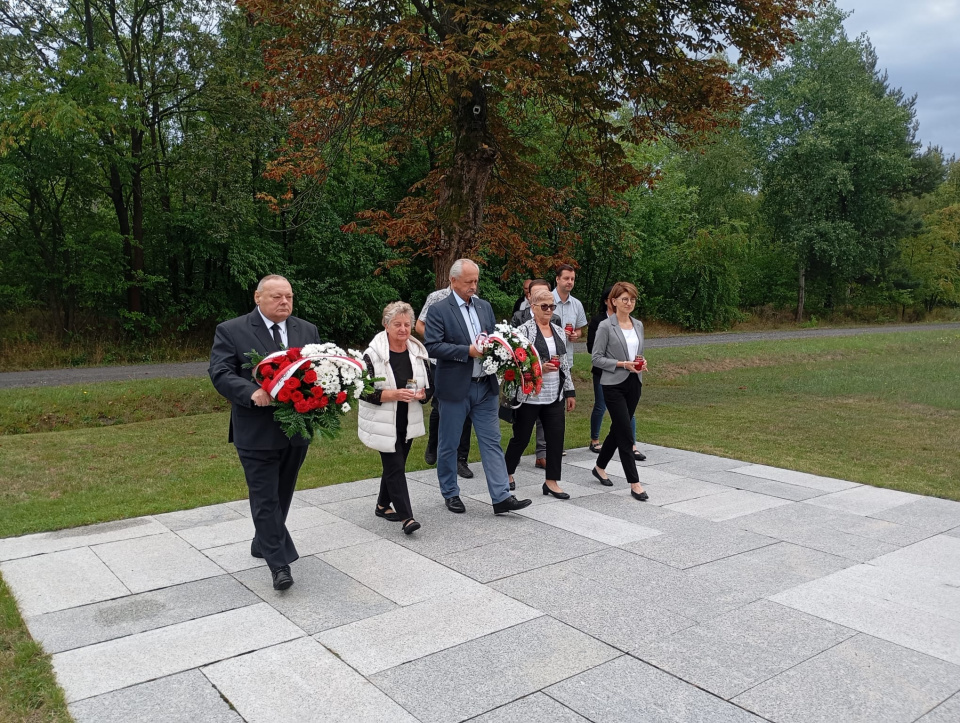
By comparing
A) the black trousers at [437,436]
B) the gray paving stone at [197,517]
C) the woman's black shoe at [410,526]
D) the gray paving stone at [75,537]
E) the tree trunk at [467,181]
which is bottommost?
the gray paving stone at [197,517]

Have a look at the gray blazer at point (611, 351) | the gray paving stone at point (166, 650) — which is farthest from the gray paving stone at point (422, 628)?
the gray blazer at point (611, 351)

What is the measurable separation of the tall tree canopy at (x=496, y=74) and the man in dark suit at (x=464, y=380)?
5.24m

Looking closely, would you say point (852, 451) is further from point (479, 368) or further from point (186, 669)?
point (186, 669)

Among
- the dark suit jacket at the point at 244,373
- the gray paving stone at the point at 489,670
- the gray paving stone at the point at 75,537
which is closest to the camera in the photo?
the gray paving stone at the point at 489,670

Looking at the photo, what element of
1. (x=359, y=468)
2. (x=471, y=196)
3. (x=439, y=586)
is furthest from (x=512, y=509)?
(x=471, y=196)

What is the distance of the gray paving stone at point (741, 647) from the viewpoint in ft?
12.4

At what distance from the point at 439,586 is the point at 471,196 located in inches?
339

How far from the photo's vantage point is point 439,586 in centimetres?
500

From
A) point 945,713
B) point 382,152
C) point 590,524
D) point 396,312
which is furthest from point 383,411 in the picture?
point 382,152

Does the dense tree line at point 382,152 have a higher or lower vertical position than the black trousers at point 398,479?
higher

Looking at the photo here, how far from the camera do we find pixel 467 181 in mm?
12562

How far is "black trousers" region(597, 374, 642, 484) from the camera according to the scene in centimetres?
727

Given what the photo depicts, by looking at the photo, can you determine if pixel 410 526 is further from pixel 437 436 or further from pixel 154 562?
pixel 437 436

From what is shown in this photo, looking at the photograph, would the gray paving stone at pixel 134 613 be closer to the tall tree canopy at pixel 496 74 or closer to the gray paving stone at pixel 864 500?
the gray paving stone at pixel 864 500
